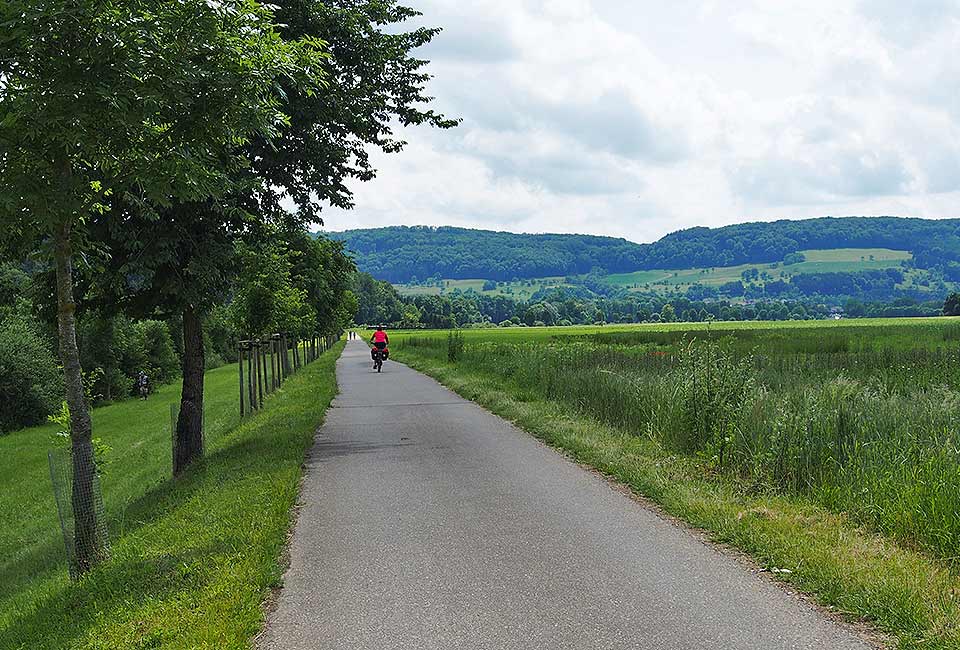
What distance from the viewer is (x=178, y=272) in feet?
40.2

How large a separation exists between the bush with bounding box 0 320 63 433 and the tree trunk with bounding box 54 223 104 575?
110 feet

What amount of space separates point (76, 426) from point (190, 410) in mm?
6545

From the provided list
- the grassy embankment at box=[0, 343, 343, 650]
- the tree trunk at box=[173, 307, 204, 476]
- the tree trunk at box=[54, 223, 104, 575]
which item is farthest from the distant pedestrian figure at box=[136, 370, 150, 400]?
the tree trunk at box=[54, 223, 104, 575]

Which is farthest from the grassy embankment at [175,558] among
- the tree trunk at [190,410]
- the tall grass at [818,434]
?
the tall grass at [818,434]

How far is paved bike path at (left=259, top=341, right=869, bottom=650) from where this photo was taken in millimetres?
5000

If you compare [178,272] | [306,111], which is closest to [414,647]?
[178,272]

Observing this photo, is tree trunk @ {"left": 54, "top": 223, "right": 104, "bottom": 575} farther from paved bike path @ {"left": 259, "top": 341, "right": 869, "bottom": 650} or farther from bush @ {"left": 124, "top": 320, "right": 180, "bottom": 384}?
bush @ {"left": 124, "top": 320, "right": 180, "bottom": 384}

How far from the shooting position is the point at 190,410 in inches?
545

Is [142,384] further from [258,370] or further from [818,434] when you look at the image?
[818,434]

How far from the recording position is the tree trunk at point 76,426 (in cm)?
729

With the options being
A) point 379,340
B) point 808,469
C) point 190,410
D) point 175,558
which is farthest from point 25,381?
point 808,469

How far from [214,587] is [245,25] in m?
Answer: 4.46

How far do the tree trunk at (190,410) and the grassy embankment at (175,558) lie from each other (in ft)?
1.53

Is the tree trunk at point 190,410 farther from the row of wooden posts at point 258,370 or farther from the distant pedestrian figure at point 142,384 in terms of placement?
the distant pedestrian figure at point 142,384
